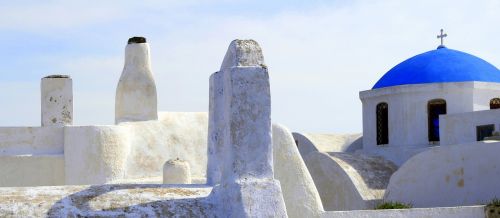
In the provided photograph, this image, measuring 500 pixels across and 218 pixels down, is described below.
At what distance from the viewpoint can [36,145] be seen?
15.2 meters

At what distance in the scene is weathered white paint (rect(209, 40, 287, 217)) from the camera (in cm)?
791

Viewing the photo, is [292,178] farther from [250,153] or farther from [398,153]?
[398,153]

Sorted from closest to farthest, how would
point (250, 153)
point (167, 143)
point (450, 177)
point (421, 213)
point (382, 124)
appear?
1. point (250, 153)
2. point (421, 213)
3. point (167, 143)
4. point (450, 177)
5. point (382, 124)

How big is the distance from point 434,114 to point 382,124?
130cm

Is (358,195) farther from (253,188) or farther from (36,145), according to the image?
(253,188)

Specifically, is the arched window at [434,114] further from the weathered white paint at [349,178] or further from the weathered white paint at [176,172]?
the weathered white paint at [176,172]

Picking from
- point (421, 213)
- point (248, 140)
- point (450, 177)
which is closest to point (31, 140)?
point (421, 213)

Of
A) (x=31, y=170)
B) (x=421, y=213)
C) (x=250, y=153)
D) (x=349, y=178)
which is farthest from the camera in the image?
(x=349, y=178)

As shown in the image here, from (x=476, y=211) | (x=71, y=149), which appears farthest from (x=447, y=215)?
(x=71, y=149)

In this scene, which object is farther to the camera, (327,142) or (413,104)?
(327,142)

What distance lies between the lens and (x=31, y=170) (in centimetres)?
1491

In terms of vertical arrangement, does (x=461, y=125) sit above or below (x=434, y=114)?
below

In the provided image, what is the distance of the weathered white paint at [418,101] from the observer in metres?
19.4

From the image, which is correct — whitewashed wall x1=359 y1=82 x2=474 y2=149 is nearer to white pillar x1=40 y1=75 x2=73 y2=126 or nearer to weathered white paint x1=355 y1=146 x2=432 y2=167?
weathered white paint x1=355 y1=146 x2=432 y2=167
